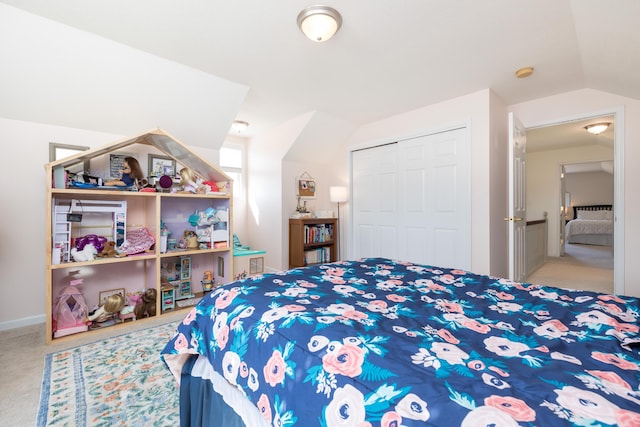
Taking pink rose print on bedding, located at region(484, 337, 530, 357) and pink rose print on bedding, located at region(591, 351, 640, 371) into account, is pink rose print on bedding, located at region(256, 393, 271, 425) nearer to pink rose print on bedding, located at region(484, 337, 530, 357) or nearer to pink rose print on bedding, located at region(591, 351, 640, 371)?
pink rose print on bedding, located at region(484, 337, 530, 357)

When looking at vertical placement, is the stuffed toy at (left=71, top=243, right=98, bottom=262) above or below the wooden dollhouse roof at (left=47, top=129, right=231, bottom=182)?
below

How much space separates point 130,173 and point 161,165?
1.18ft

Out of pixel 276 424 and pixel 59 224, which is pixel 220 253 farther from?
pixel 276 424

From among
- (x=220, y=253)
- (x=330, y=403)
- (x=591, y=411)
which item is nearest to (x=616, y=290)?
(x=591, y=411)

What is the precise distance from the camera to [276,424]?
0.79 metres

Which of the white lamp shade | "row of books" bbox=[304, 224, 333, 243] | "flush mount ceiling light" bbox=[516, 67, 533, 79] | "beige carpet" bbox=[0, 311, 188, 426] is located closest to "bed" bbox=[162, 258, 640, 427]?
"beige carpet" bbox=[0, 311, 188, 426]

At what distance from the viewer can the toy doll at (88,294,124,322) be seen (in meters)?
2.51

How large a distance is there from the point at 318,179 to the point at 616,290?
155 inches

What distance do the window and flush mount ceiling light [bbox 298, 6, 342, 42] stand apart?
317 centimetres

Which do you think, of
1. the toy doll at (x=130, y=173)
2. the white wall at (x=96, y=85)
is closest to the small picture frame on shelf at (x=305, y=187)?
the white wall at (x=96, y=85)

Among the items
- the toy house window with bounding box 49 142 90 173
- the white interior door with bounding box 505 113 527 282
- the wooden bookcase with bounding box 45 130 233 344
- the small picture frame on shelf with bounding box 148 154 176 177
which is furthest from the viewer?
the small picture frame on shelf with bounding box 148 154 176 177

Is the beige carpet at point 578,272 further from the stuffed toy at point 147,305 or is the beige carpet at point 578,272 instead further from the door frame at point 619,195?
the stuffed toy at point 147,305

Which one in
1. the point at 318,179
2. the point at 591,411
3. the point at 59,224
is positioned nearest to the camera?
the point at 591,411

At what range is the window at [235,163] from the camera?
15.9 feet
